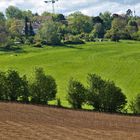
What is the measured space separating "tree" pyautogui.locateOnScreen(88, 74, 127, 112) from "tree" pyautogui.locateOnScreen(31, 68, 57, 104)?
4317 mm

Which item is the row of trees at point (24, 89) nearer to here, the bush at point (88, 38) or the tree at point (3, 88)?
the tree at point (3, 88)

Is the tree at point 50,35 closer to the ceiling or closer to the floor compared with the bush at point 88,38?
closer to the ceiling

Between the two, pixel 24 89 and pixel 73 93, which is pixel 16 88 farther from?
pixel 73 93

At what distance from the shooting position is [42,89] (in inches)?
1885

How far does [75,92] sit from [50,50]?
70.5m

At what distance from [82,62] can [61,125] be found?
64336mm

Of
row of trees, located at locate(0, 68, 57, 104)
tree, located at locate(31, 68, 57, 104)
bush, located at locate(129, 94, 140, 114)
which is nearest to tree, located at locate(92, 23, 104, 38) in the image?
tree, located at locate(31, 68, 57, 104)

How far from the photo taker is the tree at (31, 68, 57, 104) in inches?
1881

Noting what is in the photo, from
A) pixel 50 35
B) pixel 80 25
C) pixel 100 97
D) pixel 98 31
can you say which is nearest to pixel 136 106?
pixel 100 97

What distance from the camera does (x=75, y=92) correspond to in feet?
154

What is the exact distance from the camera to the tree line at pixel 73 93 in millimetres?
46188

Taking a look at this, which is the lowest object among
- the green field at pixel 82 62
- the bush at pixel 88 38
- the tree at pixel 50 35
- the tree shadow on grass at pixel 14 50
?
the green field at pixel 82 62

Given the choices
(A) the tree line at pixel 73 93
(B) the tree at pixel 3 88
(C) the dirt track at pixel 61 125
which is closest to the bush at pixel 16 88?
(A) the tree line at pixel 73 93

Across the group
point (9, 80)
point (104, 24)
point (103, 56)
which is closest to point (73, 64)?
point (103, 56)
